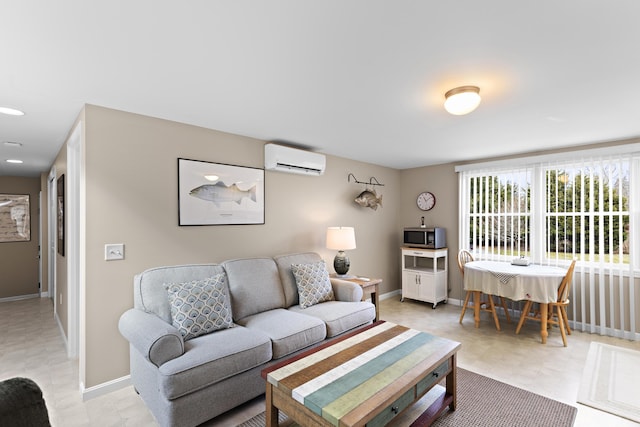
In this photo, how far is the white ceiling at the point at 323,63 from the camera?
56.9 inches

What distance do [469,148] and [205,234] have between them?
3404mm

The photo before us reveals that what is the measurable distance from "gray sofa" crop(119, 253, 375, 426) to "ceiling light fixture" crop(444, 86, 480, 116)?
6.82ft

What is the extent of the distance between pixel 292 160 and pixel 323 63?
6.22ft

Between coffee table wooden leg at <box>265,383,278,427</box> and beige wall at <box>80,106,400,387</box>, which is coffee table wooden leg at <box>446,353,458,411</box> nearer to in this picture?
coffee table wooden leg at <box>265,383,278,427</box>

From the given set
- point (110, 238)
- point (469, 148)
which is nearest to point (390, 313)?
point (469, 148)

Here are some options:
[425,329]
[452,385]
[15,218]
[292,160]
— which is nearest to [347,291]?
[425,329]

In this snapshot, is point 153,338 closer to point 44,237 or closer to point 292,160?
point 292,160

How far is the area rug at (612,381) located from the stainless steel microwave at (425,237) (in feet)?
7.06

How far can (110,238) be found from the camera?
2.62 m

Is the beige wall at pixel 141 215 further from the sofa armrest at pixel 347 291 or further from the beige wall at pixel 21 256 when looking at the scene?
the beige wall at pixel 21 256

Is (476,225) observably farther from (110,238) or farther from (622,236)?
(110,238)

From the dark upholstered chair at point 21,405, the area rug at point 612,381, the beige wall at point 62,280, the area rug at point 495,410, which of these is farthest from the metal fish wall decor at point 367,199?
the dark upholstered chair at point 21,405

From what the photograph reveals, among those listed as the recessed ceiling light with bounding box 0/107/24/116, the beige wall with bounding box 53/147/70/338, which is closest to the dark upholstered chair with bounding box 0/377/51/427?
the recessed ceiling light with bounding box 0/107/24/116

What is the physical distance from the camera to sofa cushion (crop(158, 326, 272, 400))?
1.96 meters
